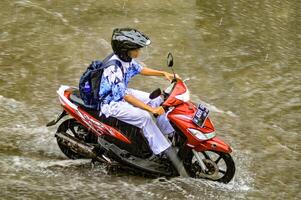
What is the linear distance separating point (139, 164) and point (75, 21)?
22.1 feet

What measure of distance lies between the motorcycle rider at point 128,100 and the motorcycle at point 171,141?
0.16 meters

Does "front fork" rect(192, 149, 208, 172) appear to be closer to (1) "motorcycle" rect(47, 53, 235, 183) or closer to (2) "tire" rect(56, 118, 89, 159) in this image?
(1) "motorcycle" rect(47, 53, 235, 183)

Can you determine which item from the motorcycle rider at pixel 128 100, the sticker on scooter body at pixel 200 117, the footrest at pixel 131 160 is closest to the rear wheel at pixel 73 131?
the footrest at pixel 131 160

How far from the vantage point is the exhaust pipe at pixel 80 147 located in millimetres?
7230

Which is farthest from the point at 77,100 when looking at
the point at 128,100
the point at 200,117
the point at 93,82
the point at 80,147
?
the point at 200,117

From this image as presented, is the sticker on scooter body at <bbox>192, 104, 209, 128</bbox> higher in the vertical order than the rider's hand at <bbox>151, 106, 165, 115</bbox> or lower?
lower

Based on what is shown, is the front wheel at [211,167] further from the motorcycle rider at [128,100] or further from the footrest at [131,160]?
the footrest at [131,160]

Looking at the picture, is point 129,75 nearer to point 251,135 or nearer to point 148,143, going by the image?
point 148,143

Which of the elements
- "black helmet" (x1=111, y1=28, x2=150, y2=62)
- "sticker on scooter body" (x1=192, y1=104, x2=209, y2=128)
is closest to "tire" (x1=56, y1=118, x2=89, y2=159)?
"black helmet" (x1=111, y1=28, x2=150, y2=62)

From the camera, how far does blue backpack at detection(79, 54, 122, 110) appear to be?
6754 mm

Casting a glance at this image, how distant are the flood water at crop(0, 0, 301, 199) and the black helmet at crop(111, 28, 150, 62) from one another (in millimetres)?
1829

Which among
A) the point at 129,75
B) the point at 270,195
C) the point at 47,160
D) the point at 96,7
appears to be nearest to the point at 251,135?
the point at 270,195

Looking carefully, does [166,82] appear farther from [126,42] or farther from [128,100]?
[126,42]

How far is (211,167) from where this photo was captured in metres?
7.04
